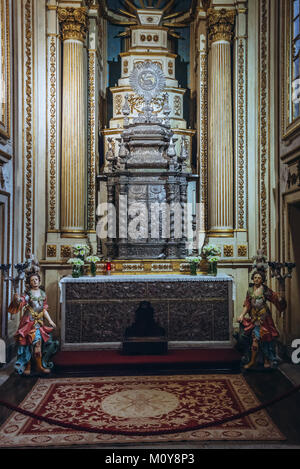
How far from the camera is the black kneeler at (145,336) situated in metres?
6.55

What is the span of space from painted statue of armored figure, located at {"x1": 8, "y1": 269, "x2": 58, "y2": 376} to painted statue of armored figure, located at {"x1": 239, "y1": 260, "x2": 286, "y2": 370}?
282cm

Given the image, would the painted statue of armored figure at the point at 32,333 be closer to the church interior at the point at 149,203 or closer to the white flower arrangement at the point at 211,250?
the church interior at the point at 149,203

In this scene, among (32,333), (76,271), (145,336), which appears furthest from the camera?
(76,271)

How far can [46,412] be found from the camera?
15.4ft

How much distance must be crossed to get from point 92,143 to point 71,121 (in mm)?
772

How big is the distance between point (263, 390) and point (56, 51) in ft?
22.7

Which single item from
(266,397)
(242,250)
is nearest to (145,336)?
(266,397)

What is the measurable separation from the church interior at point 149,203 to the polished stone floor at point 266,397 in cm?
5

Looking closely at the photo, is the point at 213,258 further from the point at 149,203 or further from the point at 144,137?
the point at 144,137

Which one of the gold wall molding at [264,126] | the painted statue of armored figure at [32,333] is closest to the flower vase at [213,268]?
the gold wall molding at [264,126]

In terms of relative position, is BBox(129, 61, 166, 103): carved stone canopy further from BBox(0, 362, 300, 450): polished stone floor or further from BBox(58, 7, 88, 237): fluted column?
BBox(0, 362, 300, 450): polished stone floor

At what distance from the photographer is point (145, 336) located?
6668mm

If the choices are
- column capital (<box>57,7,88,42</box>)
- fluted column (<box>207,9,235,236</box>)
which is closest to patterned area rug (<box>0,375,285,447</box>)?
fluted column (<box>207,9,235,236</box>)

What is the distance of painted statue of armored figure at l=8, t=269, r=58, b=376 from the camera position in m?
5.90
